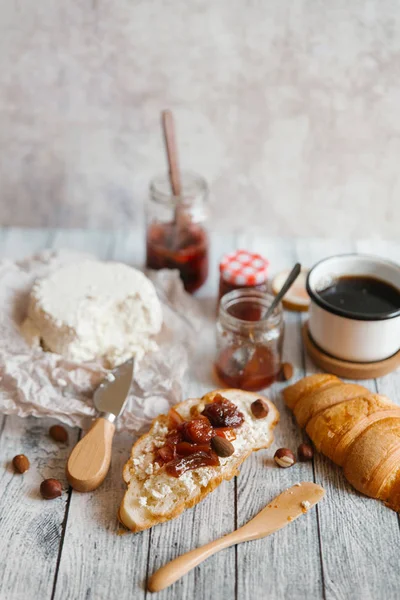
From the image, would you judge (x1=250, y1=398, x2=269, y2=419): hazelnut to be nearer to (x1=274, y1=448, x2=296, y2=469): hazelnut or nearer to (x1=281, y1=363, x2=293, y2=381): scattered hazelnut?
(x1=274, y1=448, x2=296, y2=469): hazelnut

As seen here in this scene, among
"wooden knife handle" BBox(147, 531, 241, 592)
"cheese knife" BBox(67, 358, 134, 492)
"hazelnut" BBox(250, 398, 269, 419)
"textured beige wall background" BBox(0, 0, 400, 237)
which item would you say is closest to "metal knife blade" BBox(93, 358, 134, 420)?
"cheese knife" BBox(67, 358, 134, 492)

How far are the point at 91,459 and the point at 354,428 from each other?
2.15 ft

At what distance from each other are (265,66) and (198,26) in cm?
27

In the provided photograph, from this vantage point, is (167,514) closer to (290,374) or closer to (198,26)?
(290,374)

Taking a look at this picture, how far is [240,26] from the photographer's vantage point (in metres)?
2.32

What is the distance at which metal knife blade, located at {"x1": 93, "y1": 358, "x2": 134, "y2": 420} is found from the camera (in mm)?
1838

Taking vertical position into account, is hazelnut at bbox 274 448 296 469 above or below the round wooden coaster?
below

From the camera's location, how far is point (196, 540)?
1.56m

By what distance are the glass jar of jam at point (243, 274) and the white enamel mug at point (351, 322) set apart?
9.7 inches

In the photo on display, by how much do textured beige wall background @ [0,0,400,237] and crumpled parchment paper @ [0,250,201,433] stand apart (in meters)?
0.58

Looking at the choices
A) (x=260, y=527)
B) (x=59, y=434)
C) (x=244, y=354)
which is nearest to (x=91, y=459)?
(x=59, y=434)

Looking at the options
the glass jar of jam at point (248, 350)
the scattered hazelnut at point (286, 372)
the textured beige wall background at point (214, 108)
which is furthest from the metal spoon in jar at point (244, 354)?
the textured beige wall background at point (214, 108)

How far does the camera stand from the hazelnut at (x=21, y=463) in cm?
171

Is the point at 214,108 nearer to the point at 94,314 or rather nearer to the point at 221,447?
the point at 94,314
